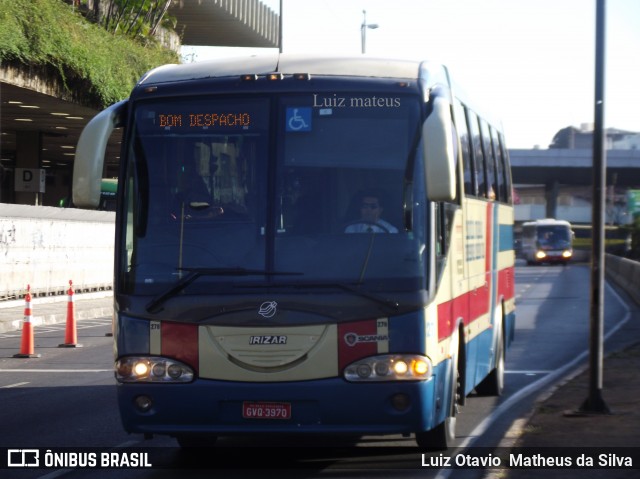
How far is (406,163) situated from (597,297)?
4.02m

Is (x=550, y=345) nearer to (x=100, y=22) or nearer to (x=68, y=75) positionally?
(x=68, y=75)

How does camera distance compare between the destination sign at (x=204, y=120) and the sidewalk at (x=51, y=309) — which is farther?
the sidewalk at (x=51, y=309)

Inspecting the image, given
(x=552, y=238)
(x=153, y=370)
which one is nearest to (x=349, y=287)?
(x=153, y=370)

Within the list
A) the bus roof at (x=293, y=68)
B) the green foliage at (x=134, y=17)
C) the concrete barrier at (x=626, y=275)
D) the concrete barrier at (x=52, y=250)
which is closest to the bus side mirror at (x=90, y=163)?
the bus roof at (x=293, y=68)

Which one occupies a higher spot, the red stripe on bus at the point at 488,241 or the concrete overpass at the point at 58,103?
the concrete overpass at the point at 58,103

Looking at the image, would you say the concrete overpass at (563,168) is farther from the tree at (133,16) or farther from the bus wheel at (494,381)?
the bus wheel at (494,381)

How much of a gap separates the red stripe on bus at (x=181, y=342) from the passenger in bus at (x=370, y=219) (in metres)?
1.33

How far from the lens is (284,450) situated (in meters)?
10.6

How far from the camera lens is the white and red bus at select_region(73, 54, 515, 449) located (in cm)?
879

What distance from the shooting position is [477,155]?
12.9 m

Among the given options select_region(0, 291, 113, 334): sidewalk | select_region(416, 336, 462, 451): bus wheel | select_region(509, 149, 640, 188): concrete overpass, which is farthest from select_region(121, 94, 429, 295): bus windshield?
select_region(509, 149, 640, 188): concrete overpass

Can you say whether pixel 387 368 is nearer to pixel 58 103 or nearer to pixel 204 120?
pixel 204 120

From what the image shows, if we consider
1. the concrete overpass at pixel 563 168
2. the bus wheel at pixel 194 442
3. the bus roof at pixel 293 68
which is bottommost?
the bus wheel at pixel 194 442

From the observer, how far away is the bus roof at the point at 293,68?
31.3 ft
